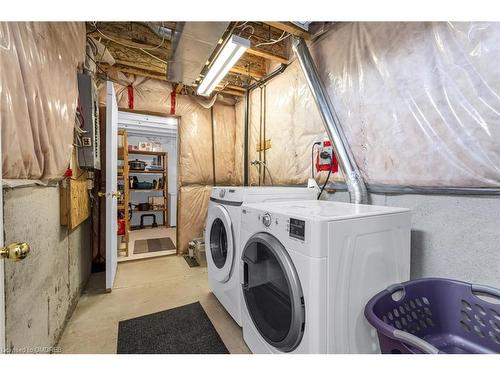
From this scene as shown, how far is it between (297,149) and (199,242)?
1697mm

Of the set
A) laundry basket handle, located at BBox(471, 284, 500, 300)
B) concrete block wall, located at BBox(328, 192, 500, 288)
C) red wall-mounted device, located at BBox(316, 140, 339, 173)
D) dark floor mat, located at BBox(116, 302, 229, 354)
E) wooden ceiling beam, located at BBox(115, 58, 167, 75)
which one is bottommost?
dark floor mat, located at BBox(116, 302, 229, 354)

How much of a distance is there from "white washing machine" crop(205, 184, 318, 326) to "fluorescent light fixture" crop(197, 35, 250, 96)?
1.06m

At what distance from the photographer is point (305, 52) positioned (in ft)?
6.01

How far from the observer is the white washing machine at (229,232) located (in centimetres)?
154

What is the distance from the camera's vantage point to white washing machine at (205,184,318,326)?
60.6 inches

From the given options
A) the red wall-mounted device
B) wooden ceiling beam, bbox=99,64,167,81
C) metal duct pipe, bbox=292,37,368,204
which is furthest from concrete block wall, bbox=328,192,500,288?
wooden ceiling beam, bbox=99,64,167,81

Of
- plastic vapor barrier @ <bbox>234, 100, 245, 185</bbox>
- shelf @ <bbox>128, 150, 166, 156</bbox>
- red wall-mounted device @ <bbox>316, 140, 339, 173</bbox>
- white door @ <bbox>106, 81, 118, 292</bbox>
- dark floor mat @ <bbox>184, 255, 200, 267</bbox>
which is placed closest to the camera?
red wall-mounted device @ <bbox>316, 140, 339, 173</bbox>

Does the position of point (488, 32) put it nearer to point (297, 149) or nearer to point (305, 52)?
point (305, 52)

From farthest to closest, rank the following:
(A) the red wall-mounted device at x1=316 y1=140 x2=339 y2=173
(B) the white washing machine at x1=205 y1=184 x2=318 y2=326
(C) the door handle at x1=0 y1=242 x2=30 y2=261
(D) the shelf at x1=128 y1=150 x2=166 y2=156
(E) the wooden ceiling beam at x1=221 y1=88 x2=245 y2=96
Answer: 1. (D) the shelf at x1=128 y1=150 x2=166 y2=156
2. (E) the wooden ceiling beam at x1=221 y1=88 x2=245 y2=96
3. (A) the red wall-mounted device at x1=316 y1=140 x2=339 y2=173
4. (B) the white washing machine at x1=205 y1=184 x2=318 y2=326
5. (C) the door handle at x1=0 y1=242 x2=30 y2=261

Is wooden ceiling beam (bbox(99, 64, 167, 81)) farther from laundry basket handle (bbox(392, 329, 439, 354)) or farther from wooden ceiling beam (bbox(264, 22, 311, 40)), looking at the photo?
laundry basket handle (bbox(392, 329, 439, 354))

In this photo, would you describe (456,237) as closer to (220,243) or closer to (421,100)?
(421,100)

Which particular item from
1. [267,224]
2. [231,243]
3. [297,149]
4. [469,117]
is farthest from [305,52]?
[231,243]

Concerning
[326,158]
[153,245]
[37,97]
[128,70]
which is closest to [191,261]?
[153,245]

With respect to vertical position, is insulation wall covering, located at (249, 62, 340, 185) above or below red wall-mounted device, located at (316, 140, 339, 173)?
above
